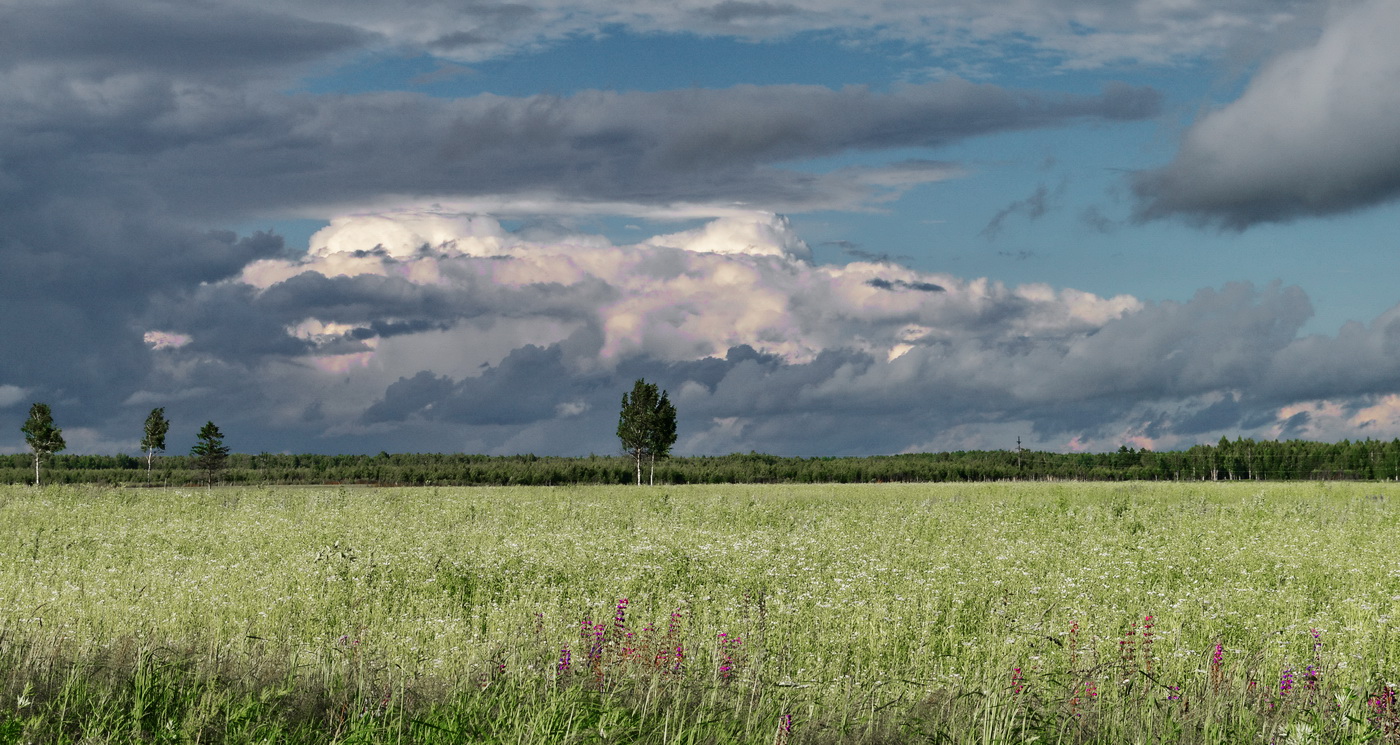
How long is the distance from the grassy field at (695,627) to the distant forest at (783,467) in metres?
81.2

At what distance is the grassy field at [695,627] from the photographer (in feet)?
19.9

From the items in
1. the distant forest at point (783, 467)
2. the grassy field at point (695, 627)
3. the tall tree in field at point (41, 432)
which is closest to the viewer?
the grassy field at point (695, 627)

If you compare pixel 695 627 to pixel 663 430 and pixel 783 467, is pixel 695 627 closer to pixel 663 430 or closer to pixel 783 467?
pixel 663 430

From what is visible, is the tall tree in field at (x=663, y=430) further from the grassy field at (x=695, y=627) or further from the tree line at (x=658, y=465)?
the grassy field at (x=695, y=627)

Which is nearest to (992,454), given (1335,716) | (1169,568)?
(1169,568)

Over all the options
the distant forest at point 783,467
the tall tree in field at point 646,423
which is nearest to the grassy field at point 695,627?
the tall tree in field at point 646,423

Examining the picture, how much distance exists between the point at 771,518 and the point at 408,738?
2743 centimetres

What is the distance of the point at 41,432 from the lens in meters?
82.1

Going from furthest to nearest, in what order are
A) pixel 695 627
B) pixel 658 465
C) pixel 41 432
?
1. pixel 658 465
2. pixel 41 432
3. pixel 695 627

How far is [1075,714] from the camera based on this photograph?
20.8ft

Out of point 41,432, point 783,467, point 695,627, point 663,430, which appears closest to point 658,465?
point 783,467

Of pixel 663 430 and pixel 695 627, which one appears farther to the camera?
pixel 663 430

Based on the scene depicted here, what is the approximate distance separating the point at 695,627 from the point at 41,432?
92061mm

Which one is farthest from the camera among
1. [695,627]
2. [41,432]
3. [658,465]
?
[658,465]
